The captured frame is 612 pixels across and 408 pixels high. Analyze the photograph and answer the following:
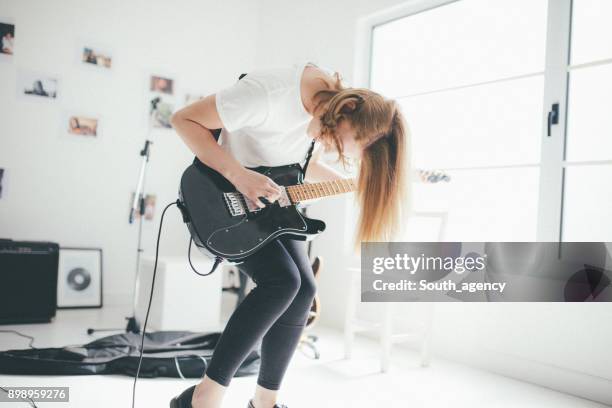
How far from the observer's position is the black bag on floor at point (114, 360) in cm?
210

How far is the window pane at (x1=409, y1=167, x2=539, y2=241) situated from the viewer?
271 centimetres

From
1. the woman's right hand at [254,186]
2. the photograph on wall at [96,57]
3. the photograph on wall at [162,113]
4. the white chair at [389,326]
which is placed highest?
the photograph on wall at [96,57]

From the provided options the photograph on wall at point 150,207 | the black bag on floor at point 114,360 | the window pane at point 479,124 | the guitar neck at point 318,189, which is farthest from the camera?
the photograph on wall at point 150,207

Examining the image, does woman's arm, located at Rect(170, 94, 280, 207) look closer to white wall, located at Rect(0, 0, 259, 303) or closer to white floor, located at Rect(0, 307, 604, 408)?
white floor, located at Rect(0, 307, 604, 408)

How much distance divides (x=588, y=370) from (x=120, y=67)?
143 inches

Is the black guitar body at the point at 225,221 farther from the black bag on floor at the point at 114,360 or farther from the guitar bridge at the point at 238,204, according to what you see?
the black bag on floor at the point at 114,360

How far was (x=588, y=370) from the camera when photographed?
7.39ft

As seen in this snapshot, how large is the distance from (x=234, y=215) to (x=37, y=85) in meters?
2.78

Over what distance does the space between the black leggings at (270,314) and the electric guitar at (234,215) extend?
44 mm

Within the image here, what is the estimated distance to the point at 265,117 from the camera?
4.60 ft

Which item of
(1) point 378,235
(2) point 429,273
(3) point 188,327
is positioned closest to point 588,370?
(2) point 429,273

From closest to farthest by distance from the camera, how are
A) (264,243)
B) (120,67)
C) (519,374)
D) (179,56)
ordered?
(264,243) → (519,374) → (120,67) → (179,56)

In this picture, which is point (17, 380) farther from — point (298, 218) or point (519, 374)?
point (519, 374)

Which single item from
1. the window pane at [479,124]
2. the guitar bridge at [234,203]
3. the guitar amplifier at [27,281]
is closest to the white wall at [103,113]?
the guitar amplifier at [27,281]
